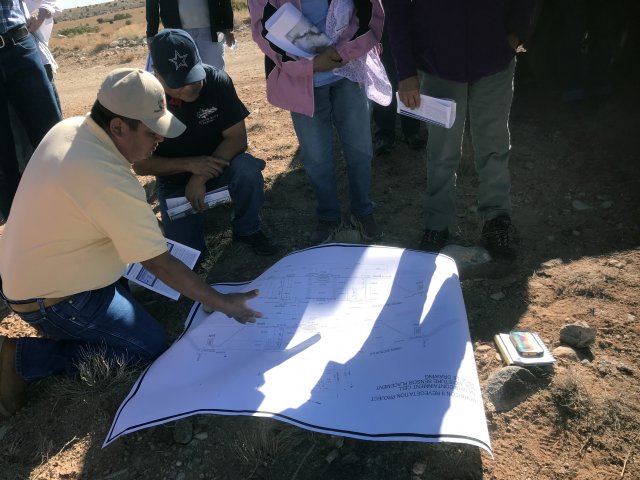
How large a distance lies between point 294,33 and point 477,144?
1113 millimetres

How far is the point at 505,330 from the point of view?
94.5 inches

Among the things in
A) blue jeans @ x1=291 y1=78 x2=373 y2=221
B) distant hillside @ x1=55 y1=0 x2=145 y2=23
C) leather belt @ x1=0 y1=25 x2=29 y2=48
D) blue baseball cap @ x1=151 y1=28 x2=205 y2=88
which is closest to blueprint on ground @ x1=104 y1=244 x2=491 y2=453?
blue jeans @ x1=291 y1=78 x2=373 y2=221

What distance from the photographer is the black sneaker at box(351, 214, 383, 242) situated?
10.1 feet

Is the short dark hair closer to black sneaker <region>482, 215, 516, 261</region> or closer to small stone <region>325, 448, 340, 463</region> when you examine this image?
small stone <region>325, 448, 340, 463</region>

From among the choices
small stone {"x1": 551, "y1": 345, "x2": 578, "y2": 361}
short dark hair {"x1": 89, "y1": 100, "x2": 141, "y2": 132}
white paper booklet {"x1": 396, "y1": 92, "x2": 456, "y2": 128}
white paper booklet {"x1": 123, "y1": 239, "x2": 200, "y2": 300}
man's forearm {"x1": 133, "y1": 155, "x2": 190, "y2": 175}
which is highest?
short dark hair {"x1": 89, "y1": 100, "x2": 141, "y2": 132}

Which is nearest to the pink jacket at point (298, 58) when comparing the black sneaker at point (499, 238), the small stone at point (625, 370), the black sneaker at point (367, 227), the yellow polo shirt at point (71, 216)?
the black sneaker at point (367, 227)

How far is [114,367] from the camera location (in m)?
2.32

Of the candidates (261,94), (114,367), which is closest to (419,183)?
(114,367)

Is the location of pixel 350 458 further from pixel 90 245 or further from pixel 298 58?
pixel 298 58

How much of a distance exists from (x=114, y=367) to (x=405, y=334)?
1.29m

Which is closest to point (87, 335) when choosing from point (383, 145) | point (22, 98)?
point (22, 98)

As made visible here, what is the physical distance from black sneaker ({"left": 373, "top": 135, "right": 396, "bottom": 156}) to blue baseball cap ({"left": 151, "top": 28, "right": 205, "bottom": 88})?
1675mm

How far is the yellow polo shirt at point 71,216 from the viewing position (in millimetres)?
1835

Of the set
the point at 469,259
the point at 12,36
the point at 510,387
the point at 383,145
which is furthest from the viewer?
the point at 383,145
